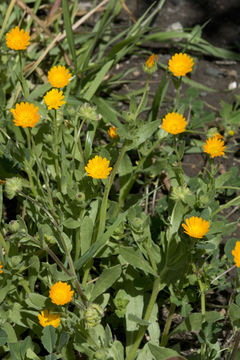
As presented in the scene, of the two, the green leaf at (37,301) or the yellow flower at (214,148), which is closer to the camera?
the green leaf at (37,301)

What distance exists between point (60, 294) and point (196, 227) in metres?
0.59

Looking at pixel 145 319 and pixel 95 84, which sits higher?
pixel 95 84

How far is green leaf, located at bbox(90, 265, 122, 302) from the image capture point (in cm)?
220

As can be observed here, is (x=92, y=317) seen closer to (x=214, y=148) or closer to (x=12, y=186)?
(x=12, y=186)

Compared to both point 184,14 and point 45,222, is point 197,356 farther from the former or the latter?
point 184,14

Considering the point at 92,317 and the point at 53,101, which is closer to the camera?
the point at 92,317

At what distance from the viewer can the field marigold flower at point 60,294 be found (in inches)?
77.5

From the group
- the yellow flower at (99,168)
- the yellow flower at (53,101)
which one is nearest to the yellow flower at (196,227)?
the yellow flower at (99,168)

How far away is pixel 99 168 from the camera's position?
2.22 meters

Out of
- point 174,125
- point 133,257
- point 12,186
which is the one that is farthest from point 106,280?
point 174,125

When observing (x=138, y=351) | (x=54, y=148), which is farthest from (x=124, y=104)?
(x=138, y=351)

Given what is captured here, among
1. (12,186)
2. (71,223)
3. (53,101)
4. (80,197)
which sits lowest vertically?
(71,223)

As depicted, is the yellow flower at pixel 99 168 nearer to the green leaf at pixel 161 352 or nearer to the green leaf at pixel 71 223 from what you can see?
the green leaf at pixel 71 223

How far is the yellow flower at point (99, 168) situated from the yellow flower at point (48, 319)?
61 centimetres
